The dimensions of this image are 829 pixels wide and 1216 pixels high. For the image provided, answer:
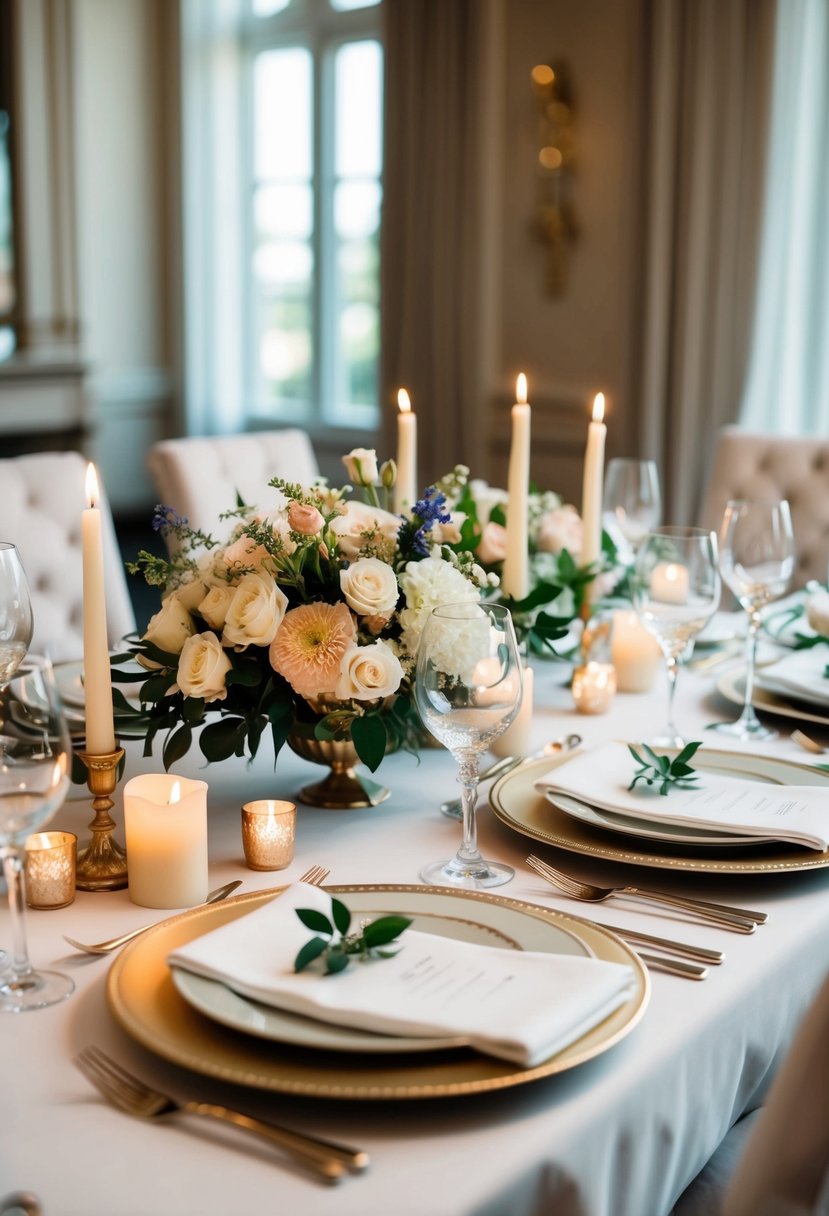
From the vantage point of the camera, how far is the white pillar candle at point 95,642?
3.54 ft

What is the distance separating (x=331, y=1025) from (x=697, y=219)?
11.4 ft

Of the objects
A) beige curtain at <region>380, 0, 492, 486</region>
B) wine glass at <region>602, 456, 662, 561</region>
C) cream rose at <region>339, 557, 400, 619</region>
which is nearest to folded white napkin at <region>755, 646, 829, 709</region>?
wine glass at <region>602, 456, 662, 561</region>

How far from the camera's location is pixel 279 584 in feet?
4.00

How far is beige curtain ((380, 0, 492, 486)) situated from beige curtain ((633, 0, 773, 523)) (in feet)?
2.37

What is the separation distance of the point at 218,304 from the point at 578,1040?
5301 mm

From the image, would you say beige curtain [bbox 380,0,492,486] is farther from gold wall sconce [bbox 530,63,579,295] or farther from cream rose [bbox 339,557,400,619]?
cream rose [bbox 339,557,400,619]

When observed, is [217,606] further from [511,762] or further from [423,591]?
[511,762]

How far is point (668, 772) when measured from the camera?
4.03 feet

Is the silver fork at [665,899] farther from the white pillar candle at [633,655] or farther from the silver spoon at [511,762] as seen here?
the white pillar candle at [633,655]

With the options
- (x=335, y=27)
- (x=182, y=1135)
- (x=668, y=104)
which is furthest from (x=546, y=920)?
(x=335, y=27)

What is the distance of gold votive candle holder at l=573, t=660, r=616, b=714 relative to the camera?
5.27ft

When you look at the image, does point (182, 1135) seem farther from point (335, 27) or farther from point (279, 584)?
point (335, 27)

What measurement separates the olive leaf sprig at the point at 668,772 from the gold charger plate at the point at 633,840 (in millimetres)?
77

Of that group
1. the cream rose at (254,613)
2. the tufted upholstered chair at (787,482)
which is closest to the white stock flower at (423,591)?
the cream rose at (254,613)
